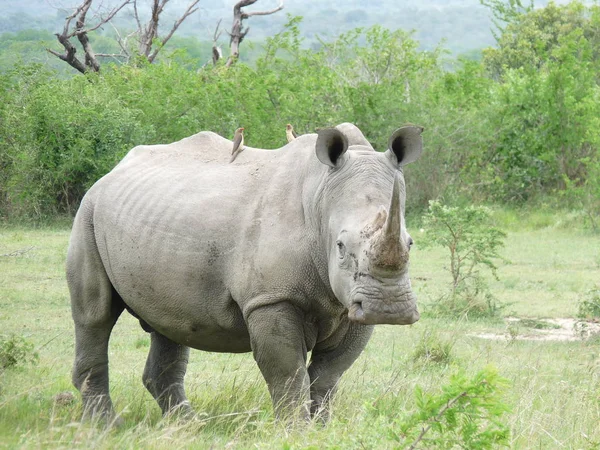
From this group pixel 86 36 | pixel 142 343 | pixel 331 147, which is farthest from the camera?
pixel 86 36

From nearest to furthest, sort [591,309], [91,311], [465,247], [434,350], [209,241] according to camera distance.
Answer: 1. [209,241]
2. [91,311]
3. [434,350]
4. [591,309]
5. [465,247]

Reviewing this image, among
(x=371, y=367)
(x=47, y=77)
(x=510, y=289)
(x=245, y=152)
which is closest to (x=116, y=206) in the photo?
(x=245, y=152)

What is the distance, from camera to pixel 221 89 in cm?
1852

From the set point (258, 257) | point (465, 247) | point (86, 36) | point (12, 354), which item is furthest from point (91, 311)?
point (86, 36)

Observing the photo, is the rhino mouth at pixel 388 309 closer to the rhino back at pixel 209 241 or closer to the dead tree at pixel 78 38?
the rhino back at pixel 209 241

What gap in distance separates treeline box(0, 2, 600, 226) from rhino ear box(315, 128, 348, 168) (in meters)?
12.7

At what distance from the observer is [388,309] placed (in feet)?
14.3

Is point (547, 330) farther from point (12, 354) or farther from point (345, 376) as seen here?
point (12, 354)

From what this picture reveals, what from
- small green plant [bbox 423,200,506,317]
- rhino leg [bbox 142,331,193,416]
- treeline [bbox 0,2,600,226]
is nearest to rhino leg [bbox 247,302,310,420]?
rhino leg [bbox 142,331,193,416]

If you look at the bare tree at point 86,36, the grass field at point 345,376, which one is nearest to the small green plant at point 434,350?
the grass field at point 345,376

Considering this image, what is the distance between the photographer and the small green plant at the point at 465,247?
34.6 ft

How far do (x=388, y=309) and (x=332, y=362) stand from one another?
1.05m

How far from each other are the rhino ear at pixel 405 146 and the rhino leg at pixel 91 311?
188 centimetres

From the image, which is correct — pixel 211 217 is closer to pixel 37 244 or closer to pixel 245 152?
pixel 245 152
